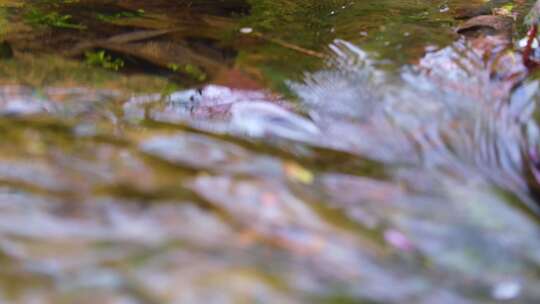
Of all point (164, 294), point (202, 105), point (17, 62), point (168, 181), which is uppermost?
point (17, 62)

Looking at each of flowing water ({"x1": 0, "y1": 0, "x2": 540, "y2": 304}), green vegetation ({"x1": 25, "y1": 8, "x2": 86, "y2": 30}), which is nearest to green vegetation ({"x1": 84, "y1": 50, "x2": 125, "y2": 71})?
flowing water ({"x1": 0, "y1": 0, "x2": 540, "y2": 304})

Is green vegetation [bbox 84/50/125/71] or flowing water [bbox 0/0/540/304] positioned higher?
green vegetation [bbox 84/50/125/71]

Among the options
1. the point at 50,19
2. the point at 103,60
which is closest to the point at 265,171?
the point at 103,60

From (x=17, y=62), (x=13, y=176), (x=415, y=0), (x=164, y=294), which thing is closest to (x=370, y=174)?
(x=164, y=294)

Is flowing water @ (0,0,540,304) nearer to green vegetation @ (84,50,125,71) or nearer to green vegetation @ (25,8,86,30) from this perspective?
green vegetation @ (84,50,125,71)

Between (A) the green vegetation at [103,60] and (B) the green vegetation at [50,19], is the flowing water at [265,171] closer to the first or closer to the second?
(A) the green vegetation at [103,60]

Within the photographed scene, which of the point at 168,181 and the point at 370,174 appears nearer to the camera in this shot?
the point at 168,181

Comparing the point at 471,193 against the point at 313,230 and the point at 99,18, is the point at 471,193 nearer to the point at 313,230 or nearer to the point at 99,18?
the point at 313,230

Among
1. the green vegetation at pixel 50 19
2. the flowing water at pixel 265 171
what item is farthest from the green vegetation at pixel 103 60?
the green vegetation at pixel 50 19
